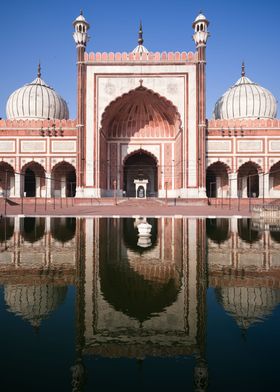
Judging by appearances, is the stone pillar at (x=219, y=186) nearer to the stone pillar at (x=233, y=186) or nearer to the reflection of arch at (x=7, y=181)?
the stone pillar at (x=233, y=186)

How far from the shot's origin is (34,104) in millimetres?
28609

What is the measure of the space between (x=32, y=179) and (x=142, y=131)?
11.4 metres

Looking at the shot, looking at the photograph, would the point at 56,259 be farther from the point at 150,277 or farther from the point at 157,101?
the point at 157,101

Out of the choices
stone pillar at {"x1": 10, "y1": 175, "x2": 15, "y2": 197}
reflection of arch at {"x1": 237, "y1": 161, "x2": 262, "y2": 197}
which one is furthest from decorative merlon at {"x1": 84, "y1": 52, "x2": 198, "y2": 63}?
stone pillar at {"x1": 10, "y1": 175, "x2": 15, "y2": 197}

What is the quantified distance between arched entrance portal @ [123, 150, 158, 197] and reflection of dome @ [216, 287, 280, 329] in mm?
27362

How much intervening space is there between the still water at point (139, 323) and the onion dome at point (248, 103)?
26519 mm

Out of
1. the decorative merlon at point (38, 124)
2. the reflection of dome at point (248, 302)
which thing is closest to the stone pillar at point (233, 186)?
the decorative merlon at point (38, 124)

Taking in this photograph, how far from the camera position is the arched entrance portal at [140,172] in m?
30.6

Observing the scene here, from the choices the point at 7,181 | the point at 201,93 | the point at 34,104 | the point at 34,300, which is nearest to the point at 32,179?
the point at 7,181

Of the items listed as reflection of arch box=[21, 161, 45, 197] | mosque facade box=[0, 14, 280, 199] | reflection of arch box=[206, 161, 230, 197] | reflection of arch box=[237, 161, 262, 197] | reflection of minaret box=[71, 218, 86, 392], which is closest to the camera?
reflection of minaret box=[71, 218, 86, 392]

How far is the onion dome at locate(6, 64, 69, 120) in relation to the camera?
28594 mm

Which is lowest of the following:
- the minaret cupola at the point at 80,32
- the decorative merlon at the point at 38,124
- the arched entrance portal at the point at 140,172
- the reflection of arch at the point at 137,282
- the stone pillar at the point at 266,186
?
the reflection of arch at the point at 137,282

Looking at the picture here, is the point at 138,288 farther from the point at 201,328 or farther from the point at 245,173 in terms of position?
the point at 245,173

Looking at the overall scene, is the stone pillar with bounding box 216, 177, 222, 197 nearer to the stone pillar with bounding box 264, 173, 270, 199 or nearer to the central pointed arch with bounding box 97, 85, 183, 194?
the stone pillar with bounding box 264, 173, 270, 199
